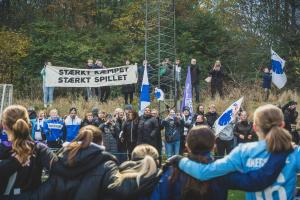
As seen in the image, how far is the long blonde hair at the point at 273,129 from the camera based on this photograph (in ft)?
14.6

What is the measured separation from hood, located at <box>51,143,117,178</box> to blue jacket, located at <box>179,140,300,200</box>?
0.90m

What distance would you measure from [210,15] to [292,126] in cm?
2118

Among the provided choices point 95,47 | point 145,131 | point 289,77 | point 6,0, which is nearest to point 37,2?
point 6,0

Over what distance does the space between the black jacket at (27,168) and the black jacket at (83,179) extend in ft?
0.32

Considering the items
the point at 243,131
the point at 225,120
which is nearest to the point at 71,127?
the point at 225,120

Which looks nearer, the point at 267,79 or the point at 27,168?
the point at 27,168

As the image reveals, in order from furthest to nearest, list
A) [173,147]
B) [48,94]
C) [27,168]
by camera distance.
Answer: [48,94] → [173,147] → [27,168]

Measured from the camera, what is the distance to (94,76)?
20.7 meters

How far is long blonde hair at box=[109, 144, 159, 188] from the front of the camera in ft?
16.1

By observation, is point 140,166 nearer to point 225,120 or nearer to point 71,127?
point 225,120

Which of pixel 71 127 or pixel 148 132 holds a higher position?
pixel 71 127

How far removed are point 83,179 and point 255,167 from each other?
4.99 ft

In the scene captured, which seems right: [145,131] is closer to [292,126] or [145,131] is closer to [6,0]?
[292,126]

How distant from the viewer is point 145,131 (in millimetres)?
13523
